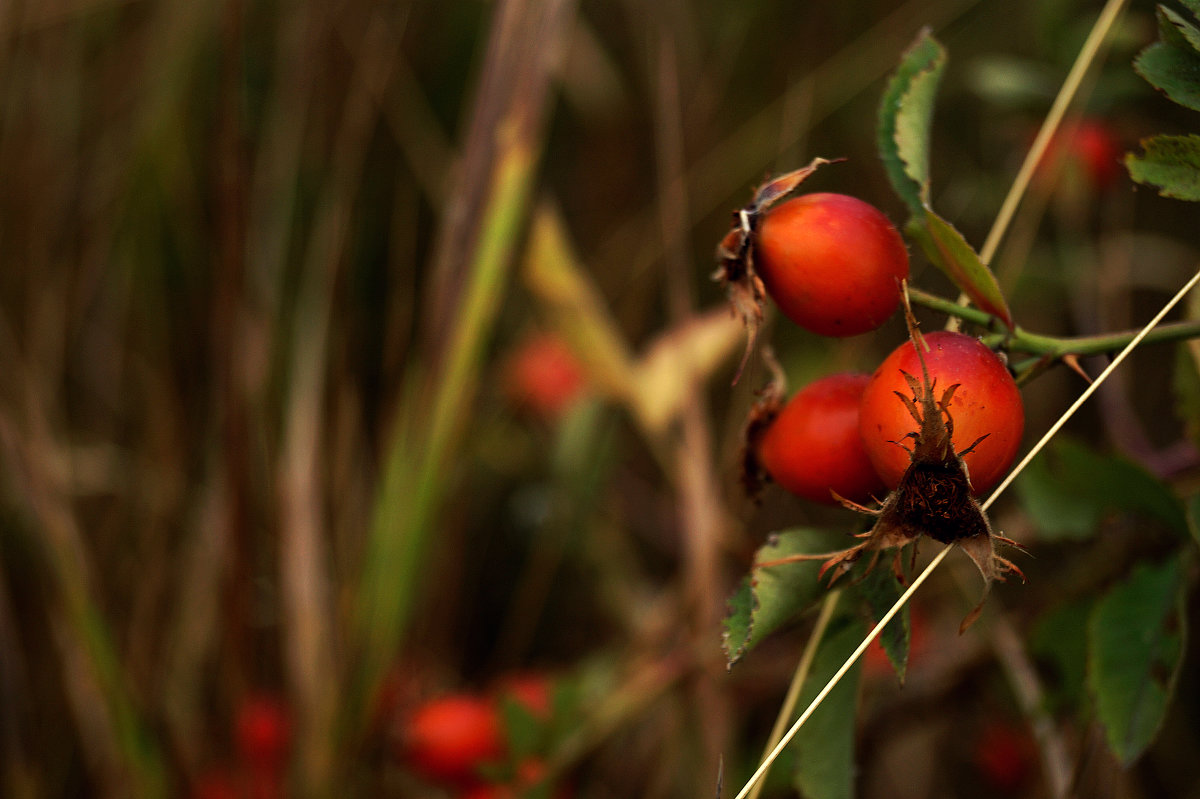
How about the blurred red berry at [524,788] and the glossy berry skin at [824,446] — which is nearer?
the glossy berry skin at [824,446]

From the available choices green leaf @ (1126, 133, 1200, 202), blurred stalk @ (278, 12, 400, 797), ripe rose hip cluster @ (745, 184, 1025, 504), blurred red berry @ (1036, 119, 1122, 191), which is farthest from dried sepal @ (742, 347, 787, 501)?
blurred red berry @ (1036, 119, 1122, 191)

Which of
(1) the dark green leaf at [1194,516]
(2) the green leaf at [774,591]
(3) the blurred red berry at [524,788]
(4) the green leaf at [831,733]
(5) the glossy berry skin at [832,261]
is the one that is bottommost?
(3) the blurred red berry at [524,788]

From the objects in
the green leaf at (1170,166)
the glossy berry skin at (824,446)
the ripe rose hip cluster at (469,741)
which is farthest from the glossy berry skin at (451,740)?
the green leaf at (1170,166)

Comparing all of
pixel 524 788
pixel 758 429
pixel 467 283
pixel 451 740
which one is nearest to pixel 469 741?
pixel 451 740

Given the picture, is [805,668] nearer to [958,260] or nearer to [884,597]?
[884,597]

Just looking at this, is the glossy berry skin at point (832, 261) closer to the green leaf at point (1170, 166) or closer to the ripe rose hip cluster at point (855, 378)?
the ripe rose hip cluster at point (855, 378)

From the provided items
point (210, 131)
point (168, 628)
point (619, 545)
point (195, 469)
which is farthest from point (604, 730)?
point (210, 131)

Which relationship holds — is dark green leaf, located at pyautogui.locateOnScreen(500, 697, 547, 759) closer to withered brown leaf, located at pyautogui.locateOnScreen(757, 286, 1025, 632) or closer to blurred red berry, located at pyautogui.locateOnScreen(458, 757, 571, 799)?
blurred red berry, located at pyautogui.locateOnScreen(458, 757, 571, 799)
